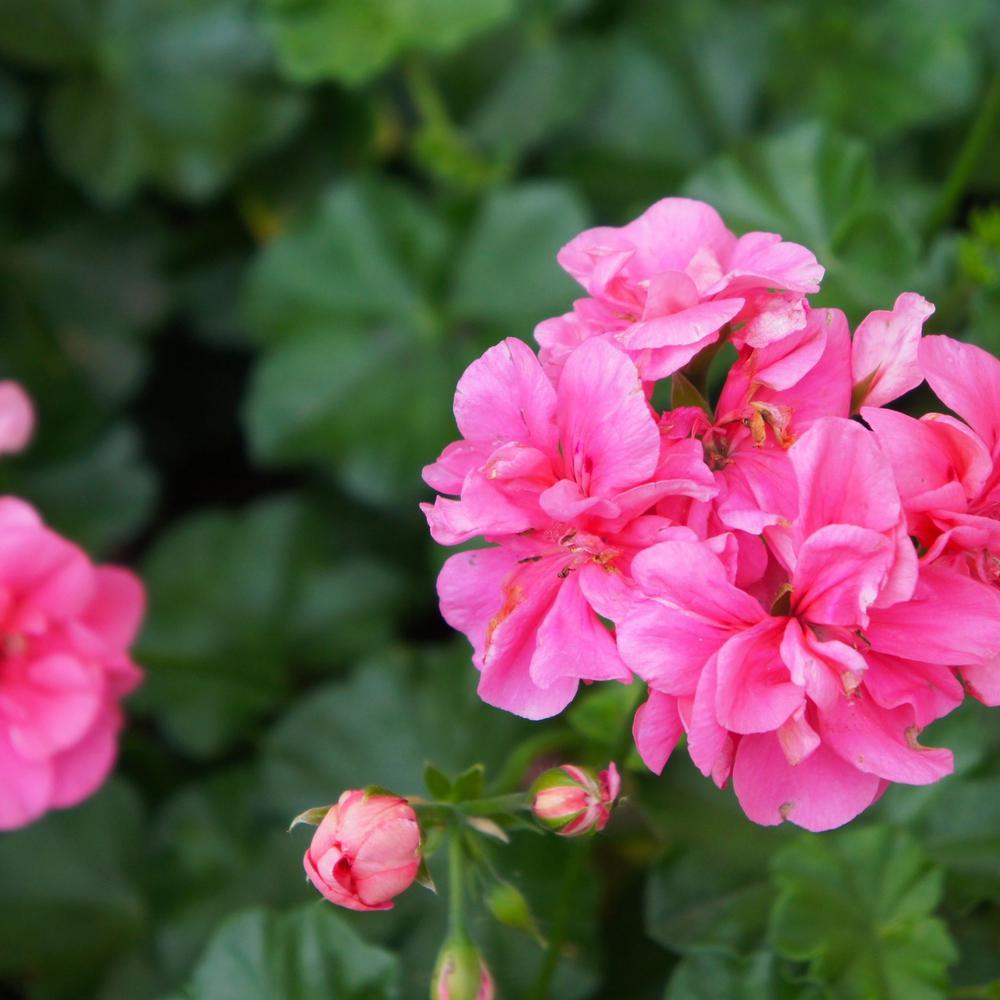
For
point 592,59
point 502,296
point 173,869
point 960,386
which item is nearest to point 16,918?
point 173,869

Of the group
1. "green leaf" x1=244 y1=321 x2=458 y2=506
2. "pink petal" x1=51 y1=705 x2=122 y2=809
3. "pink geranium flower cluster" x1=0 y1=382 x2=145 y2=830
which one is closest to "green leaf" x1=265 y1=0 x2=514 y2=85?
"green leaf" x1=244 y1=321 x2=458 y2=506

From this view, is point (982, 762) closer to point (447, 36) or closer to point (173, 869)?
point (173, 869)

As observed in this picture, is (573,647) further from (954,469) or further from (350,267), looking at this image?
(350,267)

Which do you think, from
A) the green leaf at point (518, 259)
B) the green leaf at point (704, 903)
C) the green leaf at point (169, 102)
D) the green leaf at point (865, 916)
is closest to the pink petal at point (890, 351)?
the green leaf at point (865, 916)

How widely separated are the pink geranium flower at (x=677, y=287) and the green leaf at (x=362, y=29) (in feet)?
3.06

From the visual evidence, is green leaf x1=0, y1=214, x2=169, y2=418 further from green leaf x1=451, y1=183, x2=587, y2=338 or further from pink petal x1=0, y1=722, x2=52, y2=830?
pink petal x1=0, y1=722, x2=52, y2=830

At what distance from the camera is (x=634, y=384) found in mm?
743

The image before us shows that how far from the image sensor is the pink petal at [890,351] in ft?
2.51

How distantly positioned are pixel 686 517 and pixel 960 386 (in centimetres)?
20

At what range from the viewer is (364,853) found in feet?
2.59

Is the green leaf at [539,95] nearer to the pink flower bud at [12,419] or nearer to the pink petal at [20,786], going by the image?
the pink flower bud at [12,419]

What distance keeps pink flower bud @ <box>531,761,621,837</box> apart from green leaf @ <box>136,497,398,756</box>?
881mm

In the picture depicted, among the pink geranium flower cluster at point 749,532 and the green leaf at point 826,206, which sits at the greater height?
the pink geranium flower cluster at point 749,532

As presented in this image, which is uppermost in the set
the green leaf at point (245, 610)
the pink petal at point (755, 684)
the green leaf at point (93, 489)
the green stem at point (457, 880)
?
the pink petal at point (755, 684)
